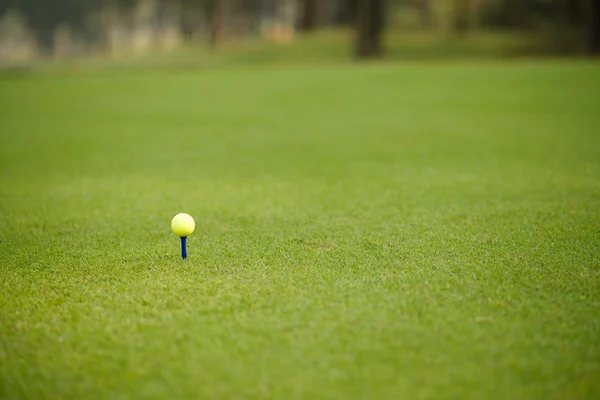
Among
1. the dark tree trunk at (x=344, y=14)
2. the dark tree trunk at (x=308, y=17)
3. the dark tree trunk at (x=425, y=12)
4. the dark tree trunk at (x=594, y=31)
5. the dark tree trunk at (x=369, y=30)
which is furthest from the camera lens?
the dark tree trunk at (x=344, y=14)

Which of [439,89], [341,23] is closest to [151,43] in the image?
[341,23]

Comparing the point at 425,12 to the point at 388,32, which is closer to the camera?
the point at 388,32

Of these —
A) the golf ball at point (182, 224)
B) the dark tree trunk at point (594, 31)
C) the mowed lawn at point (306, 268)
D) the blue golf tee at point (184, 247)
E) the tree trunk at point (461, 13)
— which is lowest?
the mowed lawn at point (306, 268)

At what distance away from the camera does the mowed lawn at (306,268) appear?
1962 millimetres

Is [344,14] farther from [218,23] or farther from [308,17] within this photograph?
[218,23]

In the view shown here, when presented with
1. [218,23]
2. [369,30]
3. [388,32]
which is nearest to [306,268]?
[369,30]

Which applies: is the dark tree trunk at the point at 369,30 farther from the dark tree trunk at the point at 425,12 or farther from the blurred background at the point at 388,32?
the dark tree trunk at the point at 425,12

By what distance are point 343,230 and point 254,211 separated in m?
0.86

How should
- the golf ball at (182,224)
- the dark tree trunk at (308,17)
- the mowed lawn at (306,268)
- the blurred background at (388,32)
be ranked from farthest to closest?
1. the dark tree trunk at (308,17)
2. the blurred background at (388,32)
3. the golf ball at (182,224)
4. the mowed lawn at (306,268)

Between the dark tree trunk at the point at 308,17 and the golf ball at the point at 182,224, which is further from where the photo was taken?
the dark tree trunk at the point at 308,17

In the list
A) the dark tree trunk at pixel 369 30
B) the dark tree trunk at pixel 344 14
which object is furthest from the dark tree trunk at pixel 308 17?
the dark tree trunk at pixel 369 30

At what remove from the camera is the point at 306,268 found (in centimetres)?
290

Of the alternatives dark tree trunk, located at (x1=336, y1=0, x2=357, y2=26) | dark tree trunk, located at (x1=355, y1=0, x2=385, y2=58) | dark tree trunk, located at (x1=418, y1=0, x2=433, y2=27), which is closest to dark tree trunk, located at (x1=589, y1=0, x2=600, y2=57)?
dark tree trunk, located at (x1=355, y1=0, x2=385, y2=58)

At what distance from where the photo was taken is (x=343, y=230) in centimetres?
361
